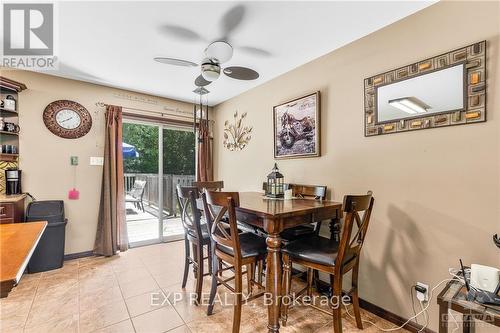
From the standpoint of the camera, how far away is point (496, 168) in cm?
145

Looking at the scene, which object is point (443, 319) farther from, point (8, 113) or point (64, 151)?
point (8, 113)

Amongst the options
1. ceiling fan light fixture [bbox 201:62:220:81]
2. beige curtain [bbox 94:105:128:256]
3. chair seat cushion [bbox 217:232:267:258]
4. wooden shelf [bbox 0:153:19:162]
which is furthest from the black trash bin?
ceiling fan light fixture [bbox 201:62:220:81]

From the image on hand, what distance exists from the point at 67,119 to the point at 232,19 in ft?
9.03

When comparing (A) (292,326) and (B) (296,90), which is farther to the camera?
(B) (296,90)

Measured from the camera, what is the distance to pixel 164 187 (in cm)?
414

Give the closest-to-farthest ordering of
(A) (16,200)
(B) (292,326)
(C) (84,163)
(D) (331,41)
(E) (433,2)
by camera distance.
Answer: (E) (433,2) → (B) (292,326) → (D) (331,41) → (A) (16,200) → (C) (84,163)

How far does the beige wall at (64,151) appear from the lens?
2.93m

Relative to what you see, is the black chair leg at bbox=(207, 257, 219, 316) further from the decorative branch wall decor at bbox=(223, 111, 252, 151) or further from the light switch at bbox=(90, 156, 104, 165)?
the light switch at bbox=(90, 156, 104, 165)

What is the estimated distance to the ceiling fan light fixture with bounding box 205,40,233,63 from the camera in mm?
2066

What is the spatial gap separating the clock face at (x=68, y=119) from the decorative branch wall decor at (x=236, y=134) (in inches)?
86.2

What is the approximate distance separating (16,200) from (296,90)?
3.33 metres

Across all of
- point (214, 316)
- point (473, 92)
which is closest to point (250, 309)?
point (214, 316)

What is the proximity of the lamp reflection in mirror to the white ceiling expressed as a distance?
69cm

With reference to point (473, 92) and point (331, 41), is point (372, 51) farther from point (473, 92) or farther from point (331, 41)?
point (473, 92)
